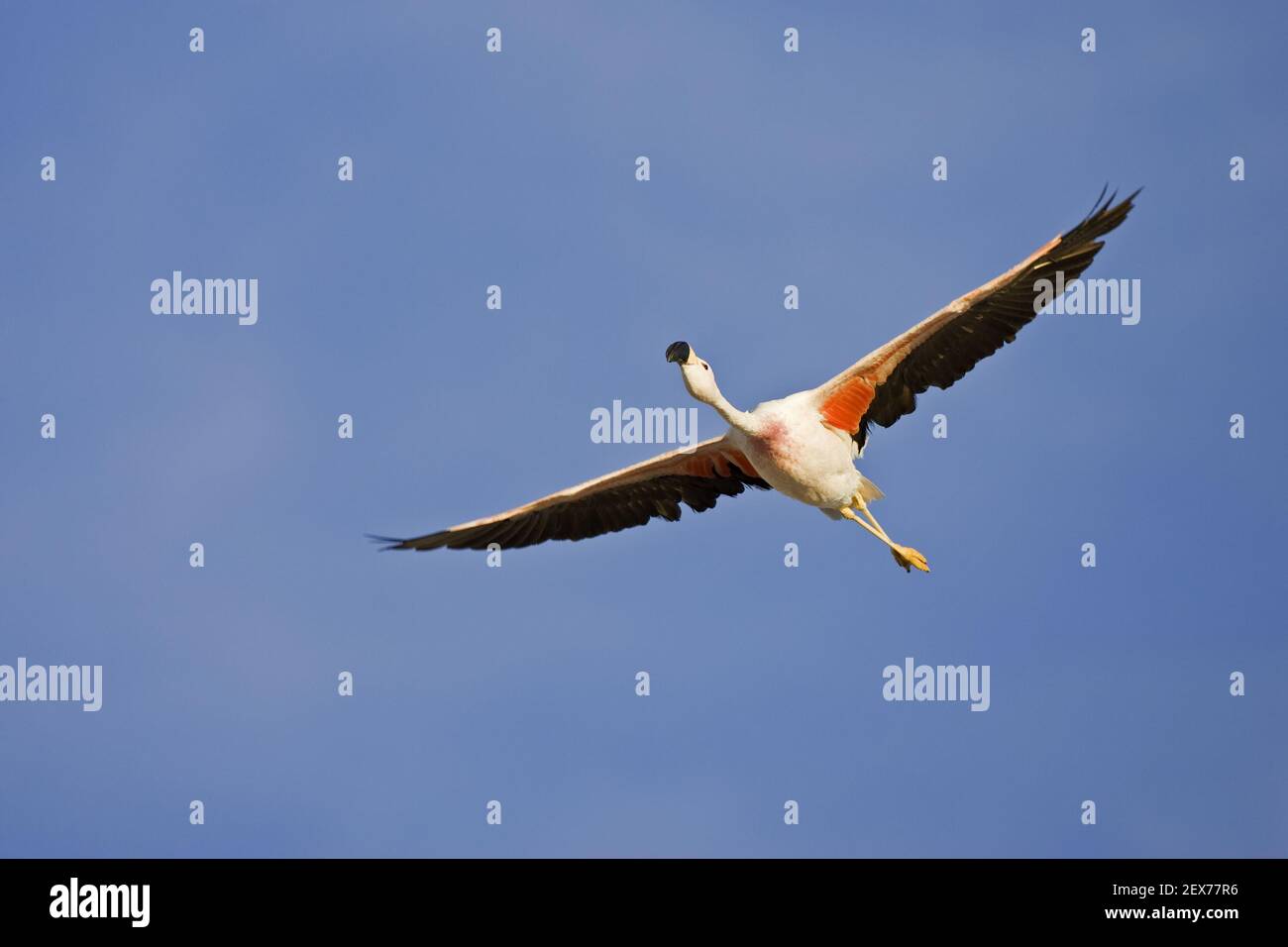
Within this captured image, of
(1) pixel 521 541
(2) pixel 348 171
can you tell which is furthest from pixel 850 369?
(2) pixel 348 171

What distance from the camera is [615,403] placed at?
1252 inches

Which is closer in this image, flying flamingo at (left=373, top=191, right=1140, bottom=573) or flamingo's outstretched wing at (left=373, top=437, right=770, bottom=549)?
flying flamingo at (left=373, top=191, right=1140, bottom=573)

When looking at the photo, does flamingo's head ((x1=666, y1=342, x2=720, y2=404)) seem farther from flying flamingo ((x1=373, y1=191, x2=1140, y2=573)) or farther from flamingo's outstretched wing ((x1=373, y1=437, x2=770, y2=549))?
flamingo's outstretched wing ((x1=373, y1=437, x2=770, y2=549))

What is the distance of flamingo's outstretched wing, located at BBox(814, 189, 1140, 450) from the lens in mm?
26609

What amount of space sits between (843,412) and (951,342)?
5.85ft

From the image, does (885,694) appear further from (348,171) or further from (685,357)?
(348,171)

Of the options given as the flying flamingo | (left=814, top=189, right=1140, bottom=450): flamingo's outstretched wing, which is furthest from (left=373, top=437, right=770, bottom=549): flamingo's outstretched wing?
(left=814, top=189, right=1140, bottom=450): flamingo's outstretched wing

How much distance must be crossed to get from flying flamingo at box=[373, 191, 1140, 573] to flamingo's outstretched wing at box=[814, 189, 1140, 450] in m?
0.01

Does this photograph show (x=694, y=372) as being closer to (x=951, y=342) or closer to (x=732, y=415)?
(x=732, y=415)

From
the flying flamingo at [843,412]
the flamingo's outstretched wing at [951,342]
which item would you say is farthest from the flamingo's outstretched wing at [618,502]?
the flamingo's outstretched wing at [951,342]

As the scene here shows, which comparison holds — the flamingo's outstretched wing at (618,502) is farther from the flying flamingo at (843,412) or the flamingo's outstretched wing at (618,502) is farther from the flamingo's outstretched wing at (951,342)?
the flamingo's outstretched wing at (951,342)

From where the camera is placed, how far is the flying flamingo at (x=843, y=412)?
2678 cm

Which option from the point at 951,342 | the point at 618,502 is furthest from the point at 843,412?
the point at 618,502

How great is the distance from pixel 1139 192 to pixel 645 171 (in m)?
8.42
